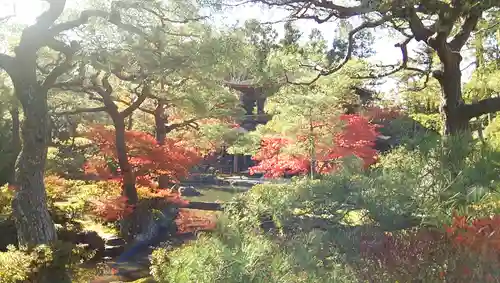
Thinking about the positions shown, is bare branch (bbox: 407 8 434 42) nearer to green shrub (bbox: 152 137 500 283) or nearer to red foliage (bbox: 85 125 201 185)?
green shrub (bbox: 152 137 500 283)

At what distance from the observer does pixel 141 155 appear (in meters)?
10.2

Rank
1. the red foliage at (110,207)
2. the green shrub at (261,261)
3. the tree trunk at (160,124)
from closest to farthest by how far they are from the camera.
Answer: the green shrub at (261,261)
the red foliage at (110,207)
the tree trunk at (160,124)

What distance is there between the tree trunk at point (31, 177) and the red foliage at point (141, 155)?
3878mm

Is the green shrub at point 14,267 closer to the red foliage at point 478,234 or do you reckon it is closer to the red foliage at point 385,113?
the red foliage at point 478,234

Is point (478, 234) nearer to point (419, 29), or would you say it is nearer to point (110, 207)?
point (419, 29)

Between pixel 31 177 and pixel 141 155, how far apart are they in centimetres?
410

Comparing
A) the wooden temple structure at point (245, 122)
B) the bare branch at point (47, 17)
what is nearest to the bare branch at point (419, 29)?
the bare branch at point (47, 17)

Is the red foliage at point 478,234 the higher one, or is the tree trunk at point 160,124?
the tree trunk at point 160,124

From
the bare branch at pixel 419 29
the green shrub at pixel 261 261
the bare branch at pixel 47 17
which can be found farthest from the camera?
the bare branch at pixel 47 17

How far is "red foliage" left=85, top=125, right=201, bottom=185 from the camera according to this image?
10059mm

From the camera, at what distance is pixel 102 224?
35.8 ft

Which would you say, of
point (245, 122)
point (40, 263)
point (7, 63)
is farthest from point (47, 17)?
point (245, 122)

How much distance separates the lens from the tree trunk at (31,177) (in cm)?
606

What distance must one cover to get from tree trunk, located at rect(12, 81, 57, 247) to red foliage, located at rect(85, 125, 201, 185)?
3.88 m
